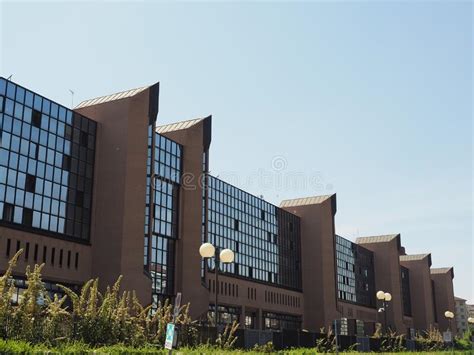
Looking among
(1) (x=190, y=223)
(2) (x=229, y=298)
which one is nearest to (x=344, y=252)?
(2) (x=229, y=298)

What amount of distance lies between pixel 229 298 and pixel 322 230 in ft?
73.2

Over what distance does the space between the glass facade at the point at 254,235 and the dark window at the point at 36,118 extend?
74.8 feet

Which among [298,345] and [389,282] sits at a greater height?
[389,282]

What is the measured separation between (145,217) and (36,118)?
11795 mm

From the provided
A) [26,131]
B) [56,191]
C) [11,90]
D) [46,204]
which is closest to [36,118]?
[26,131]

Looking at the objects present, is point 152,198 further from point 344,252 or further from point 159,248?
point 344,252

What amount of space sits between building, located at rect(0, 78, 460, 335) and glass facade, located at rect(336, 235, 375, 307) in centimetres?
998

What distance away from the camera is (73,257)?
44594 mm

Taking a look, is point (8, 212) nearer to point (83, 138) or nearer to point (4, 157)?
point (4, 157)

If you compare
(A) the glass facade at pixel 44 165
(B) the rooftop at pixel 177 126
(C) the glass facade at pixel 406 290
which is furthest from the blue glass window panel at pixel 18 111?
(C) the glass facade at pixel 406 290

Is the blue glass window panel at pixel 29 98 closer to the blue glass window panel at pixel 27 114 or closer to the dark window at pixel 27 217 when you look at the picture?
the blue glass window panel at pixel 27 114

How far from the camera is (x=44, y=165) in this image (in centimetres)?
4431

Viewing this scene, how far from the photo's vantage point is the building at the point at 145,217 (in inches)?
1683

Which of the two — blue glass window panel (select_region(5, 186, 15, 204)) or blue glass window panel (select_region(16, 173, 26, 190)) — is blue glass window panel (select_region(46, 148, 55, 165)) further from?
blue glass window panel (select_region(5, 186, 15, 204))
